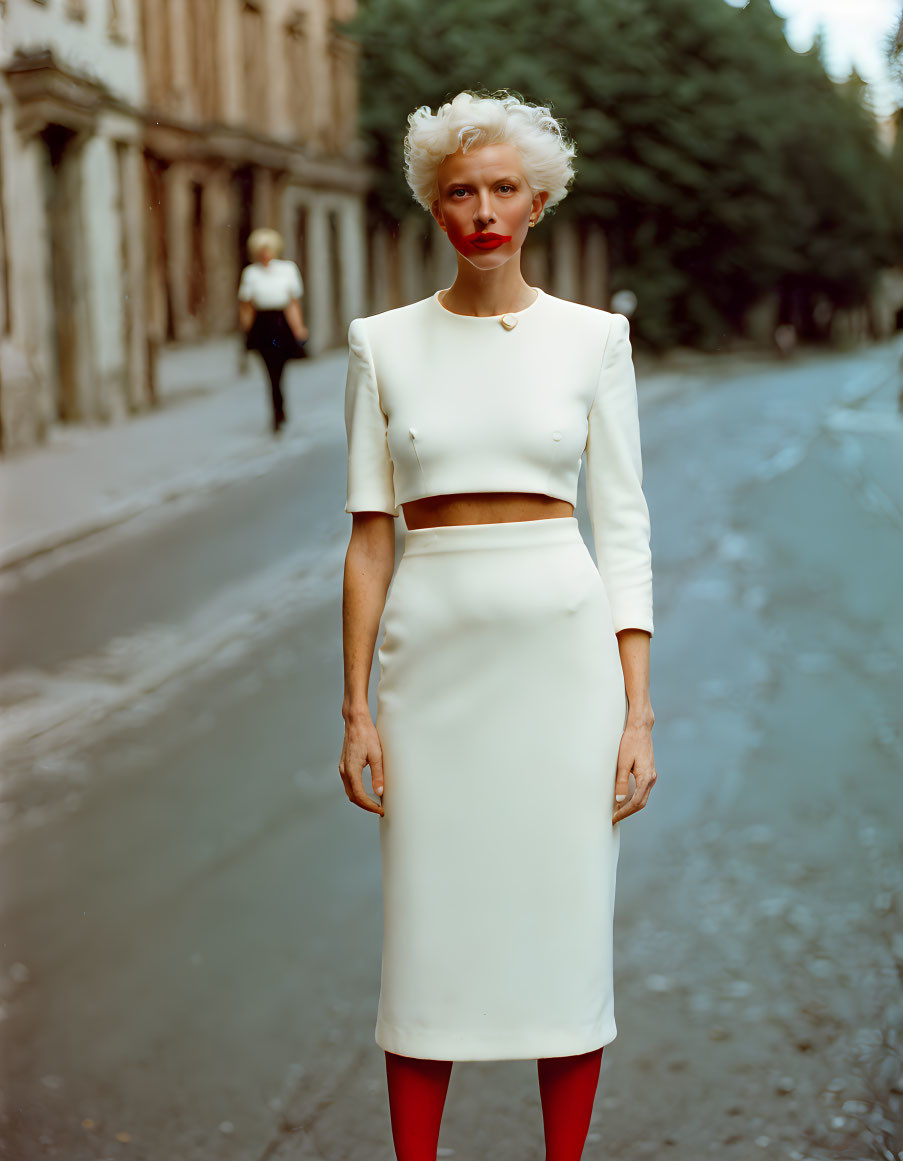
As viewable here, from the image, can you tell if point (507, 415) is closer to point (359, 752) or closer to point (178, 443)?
point (359, 752)

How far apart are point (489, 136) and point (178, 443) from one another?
158 inches

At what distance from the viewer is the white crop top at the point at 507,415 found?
185 cm

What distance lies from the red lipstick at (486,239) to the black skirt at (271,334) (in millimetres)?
3400

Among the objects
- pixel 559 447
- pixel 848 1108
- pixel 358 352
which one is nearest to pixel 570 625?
pixel 559 447

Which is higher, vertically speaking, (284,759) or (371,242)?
(371,242)

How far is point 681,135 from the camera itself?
16.1 ft

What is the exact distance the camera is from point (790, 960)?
354 centimetres

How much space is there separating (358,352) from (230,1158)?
1.76m

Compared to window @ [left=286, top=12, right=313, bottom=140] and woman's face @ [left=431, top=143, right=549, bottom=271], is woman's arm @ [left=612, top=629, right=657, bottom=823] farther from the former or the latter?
window @ [left=286, top=12, right=313, bottom=140]

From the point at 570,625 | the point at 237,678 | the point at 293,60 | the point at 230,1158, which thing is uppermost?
the point at 293,60

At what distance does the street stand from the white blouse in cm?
41

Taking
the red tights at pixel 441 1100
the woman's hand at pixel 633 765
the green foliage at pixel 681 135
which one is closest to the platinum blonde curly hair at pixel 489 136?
the woman's hand at pixel 633 765

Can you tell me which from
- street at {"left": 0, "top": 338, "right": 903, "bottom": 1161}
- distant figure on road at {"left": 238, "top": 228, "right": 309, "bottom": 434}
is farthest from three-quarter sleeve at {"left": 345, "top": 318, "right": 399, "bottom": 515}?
distant figure on road at {"left": 238, "top": 228, "right": 309, "bottom": 434}

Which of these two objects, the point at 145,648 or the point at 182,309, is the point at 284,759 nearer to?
the point at 145,648
